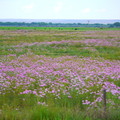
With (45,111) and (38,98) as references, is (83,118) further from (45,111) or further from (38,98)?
(38,98)

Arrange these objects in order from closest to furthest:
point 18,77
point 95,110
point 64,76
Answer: point 95,110
point 18,77
point 64,76

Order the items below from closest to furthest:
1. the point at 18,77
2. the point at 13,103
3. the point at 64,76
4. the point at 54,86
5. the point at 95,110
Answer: the point at 95,110, the point at 13,103, the point at 54,86, the point at 18,77, the point at 64,76

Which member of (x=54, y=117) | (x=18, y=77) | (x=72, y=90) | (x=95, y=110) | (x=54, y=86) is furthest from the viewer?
(x=18, y=77)

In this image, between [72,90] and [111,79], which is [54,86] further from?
[111,79]

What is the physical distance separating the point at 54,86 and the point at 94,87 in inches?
61.0

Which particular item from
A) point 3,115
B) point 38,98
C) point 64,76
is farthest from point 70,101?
point 64,76

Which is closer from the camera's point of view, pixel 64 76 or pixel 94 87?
pixel 94 87

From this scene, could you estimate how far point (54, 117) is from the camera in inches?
193

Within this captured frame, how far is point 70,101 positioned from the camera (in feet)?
21.5

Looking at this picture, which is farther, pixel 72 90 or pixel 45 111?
pixel 72 90

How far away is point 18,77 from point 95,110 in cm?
441

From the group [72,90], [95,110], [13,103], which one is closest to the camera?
[95,110]

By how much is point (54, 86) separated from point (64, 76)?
1.93 m

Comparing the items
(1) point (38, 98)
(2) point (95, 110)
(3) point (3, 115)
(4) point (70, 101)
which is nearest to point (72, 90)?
(4) point (70, 101)
